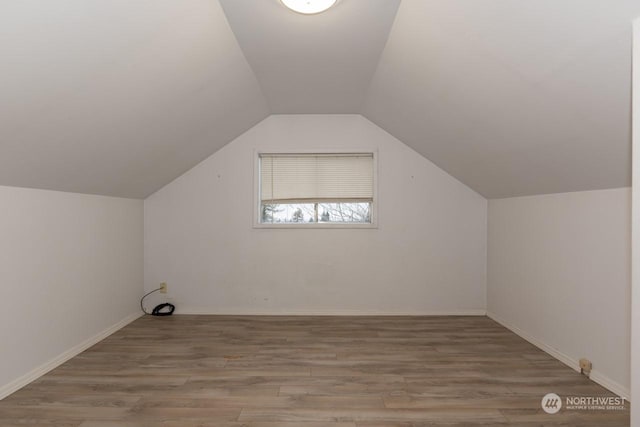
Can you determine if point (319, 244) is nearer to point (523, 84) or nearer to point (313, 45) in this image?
point (313, 45)

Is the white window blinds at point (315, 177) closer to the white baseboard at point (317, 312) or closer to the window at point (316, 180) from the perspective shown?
the window at point (316, 180)

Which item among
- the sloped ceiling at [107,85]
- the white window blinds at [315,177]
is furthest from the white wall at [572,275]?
the sloped ceiling at [107,85]

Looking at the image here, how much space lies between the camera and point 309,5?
2.16 m

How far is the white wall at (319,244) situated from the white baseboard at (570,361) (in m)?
0.72

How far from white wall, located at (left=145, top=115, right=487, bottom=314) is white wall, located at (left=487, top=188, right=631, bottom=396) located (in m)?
0.58

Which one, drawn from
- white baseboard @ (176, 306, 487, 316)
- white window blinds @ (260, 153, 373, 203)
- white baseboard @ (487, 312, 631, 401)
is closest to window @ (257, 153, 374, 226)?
white window blinds @ (260, 153, 373, 203)

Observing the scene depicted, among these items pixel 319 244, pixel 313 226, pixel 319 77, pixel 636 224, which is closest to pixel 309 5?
pixel 319 77

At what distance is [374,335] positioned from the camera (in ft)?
12.4

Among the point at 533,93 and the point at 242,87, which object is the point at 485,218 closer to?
the point at 533,93

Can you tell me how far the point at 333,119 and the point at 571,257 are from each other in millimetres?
Answer: 2901

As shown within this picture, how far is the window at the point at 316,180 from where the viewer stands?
4676 mm

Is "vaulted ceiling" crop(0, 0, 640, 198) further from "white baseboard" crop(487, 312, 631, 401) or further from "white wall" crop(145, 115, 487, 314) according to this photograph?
"white baseboard" crop(487, 312, 631, 401)

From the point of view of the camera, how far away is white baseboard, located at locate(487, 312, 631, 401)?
2494 mm

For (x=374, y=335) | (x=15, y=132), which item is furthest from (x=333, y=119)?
(x=15, y=132)
